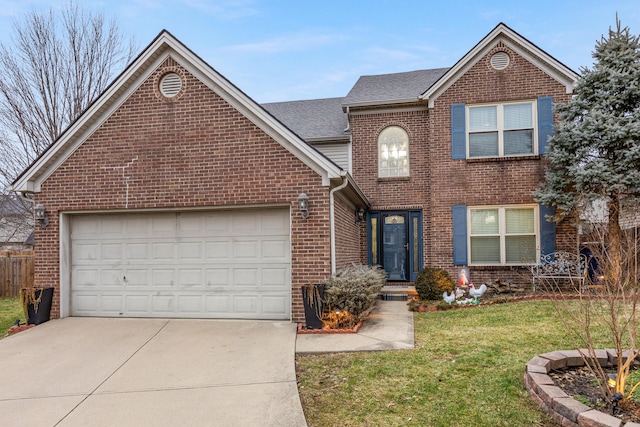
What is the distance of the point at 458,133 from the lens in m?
11.8

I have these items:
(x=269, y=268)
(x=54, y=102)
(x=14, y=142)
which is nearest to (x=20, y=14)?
(x=54, y=102)

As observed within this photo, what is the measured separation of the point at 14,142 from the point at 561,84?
2041 cm

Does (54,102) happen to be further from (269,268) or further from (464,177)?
(464,177)

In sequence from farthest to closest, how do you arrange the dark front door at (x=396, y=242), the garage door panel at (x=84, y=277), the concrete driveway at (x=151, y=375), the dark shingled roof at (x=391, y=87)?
1. the dark shingled roof at (x=391, y=87)
2. the dark front door at (x=396, y=242)
3. the garage door panel at (x=84, y=277)
4. the concrete driveway at (x=151, y=375)

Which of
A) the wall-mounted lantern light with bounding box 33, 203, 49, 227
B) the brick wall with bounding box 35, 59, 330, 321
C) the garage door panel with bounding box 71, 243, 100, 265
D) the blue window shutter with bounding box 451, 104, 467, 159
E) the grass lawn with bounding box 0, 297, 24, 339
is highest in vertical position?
the blue window shutter with bounding box 451, 104, 467, 159

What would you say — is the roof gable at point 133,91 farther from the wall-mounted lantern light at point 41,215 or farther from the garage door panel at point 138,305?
the garage door panel at point 138,305

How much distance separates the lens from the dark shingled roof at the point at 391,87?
12750 millimetres

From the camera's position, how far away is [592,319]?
7367 millimetres

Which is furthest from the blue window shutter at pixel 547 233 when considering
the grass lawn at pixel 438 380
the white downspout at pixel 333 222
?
the white downspout at pixel 333 222

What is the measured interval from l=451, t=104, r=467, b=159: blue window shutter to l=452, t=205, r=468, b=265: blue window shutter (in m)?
1.53

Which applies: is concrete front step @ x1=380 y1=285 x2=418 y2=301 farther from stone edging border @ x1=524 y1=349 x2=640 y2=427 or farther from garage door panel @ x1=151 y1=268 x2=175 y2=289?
stone edging border @ x1=524 y1=349 x2=640 y2=427

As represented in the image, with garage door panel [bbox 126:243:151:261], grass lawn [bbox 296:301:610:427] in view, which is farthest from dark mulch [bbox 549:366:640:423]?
garage door panel [bbox 126:243:151:261]

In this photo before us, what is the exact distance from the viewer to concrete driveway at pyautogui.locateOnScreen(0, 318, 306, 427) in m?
4.25

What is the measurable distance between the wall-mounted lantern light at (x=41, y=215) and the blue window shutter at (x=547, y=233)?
11.9 metres
